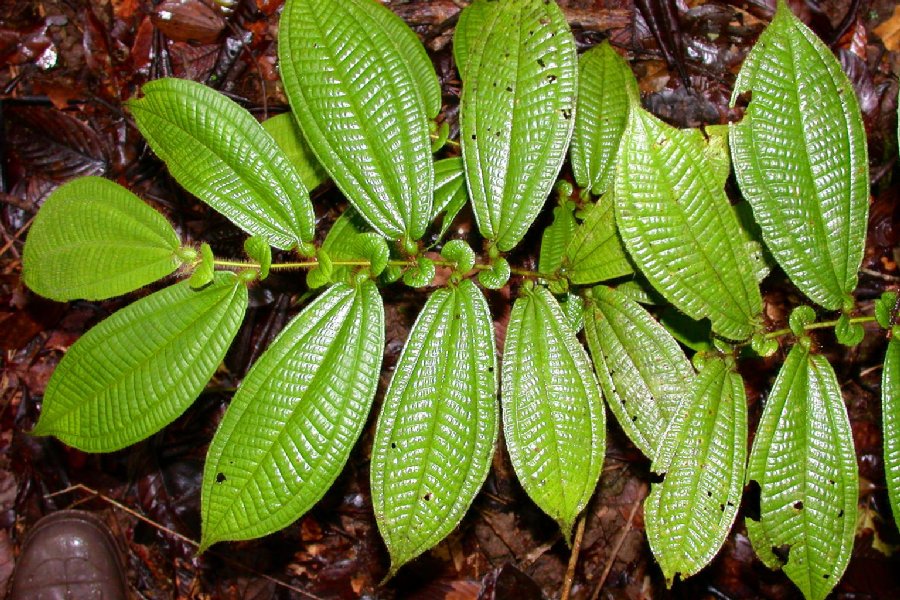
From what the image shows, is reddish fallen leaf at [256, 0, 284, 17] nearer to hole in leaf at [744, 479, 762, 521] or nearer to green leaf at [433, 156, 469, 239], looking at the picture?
green leaf at [433, 156, 469, 239]

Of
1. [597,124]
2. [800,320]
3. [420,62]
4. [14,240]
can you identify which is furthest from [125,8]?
[800,320]

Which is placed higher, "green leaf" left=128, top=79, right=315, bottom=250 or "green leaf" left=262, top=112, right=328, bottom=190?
"green leaf" left=128, top=79, right=315, bottom=250

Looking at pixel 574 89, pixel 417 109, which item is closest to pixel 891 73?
pixel 574 89

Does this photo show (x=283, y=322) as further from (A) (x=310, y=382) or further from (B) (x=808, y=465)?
(B) (x=808, y=465)

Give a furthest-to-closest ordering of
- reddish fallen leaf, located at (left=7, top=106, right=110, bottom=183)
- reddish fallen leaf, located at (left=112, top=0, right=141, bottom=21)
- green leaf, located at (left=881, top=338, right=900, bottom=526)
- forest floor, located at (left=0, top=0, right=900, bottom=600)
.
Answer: reddish fallen leaf, located at (left=112, top=0, right=141, bottom=21) → reddish fallen leaf, located at (left=7, top=106, right=110, bottom=183) → forest floor, located at (left=0, top=0, right=900, bottom=600) → green leaf, located at (left=881, top=338, right=900, bottom=526)

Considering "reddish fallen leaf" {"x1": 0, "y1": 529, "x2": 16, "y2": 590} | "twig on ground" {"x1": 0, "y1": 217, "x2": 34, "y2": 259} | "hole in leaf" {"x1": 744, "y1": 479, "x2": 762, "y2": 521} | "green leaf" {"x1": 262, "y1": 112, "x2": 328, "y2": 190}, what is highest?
"green leaf" {"x1": 262, "y1": 112, "x2": 328, "y2": 190}

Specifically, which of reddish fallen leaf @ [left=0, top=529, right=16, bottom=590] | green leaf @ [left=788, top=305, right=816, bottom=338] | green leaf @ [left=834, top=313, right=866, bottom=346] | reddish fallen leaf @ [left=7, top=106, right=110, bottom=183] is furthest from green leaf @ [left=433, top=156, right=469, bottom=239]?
reddish fallen leaf @ [left=0, top=529, right=16, bottom=590]
